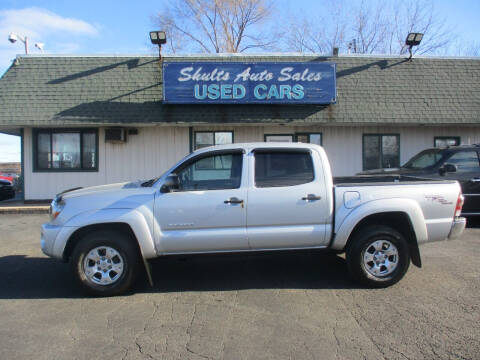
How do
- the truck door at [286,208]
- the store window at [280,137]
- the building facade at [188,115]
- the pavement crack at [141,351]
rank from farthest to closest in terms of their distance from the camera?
the store window at [280,137] < the building facade at [188,115] < the truck door at [286,208] < the pavement crack at [141,351]

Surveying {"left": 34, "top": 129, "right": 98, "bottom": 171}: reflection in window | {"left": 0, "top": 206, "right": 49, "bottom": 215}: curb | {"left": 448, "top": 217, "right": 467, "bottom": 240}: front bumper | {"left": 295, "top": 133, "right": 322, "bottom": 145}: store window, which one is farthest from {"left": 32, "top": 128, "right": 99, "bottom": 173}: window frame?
{"left": 448, "top": 217, "right": 467, "bottom": 240}: front bumper

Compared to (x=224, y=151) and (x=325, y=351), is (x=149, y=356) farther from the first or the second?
(x=224, y=151)

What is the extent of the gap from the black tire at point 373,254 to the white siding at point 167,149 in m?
8.40

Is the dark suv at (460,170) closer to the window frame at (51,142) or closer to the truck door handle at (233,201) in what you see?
the truck door handle at (233,201)

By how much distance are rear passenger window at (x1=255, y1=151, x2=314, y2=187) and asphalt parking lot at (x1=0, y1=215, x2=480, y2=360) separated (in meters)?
1.06

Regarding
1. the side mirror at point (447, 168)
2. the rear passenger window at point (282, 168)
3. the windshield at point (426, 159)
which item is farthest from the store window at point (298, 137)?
the rear passenger window at point (282, 168)

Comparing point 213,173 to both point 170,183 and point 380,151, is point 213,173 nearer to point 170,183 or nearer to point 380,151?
point 170,183

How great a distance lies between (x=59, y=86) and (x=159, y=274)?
30.1 feet

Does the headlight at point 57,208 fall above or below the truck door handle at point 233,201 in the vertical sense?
below

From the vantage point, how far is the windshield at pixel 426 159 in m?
8.81

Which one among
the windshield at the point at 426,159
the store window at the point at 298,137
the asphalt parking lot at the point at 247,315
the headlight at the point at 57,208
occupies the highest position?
the store window at the point at 298,137

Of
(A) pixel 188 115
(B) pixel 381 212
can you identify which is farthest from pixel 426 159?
(A) pixel 188 115

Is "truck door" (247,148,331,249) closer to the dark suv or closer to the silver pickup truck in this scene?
the silver pickup truck

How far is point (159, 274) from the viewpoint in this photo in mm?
5512
